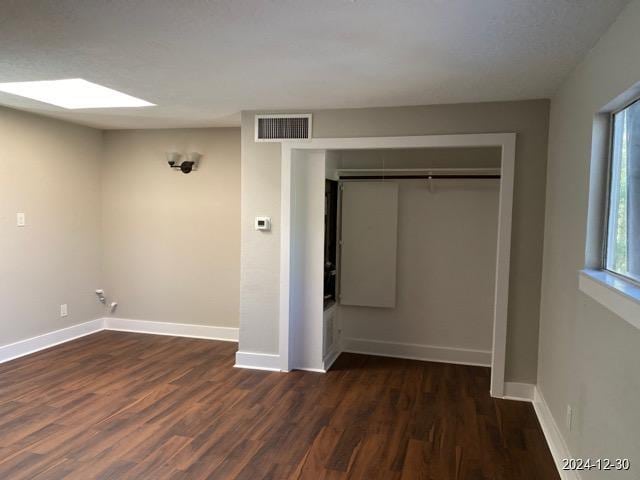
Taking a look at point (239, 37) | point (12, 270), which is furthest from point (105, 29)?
point (12, 270)

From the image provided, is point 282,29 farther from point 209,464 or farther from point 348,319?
point 348,319

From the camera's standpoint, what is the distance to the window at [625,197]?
1973 mm

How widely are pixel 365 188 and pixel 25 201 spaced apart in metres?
3.36

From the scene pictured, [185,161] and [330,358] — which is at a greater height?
[185,161]

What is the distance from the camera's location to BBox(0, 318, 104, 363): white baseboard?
4.36m

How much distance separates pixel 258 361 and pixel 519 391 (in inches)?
88.7

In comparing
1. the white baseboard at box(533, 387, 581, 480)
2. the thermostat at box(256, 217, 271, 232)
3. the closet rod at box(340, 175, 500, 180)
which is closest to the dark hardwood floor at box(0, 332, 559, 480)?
the white baseboard at box(533, 387, 581, 480)

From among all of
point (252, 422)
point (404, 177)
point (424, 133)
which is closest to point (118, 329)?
point (252, 422)

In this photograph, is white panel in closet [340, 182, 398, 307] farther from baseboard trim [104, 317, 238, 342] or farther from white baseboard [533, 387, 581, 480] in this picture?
white baseboard [533, 387, 581, 480]

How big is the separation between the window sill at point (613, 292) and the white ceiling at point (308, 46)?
114cm

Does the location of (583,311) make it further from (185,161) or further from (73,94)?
(185,161)

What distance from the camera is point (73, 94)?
3.77 m

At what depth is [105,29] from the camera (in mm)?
2256

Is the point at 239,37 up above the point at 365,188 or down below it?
above
